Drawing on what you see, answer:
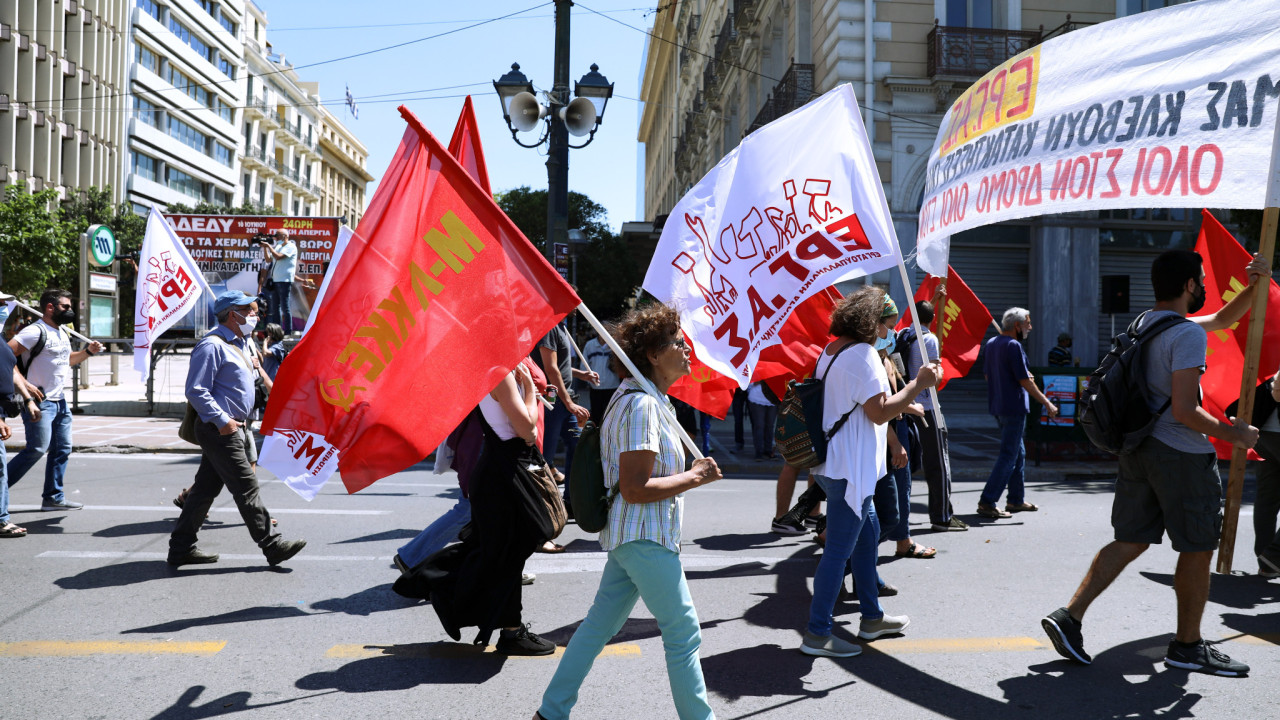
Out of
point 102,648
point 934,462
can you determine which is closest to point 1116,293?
point 934,462

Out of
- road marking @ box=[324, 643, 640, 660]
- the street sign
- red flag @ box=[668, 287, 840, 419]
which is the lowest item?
road marking @ box=[324, 643, 640, 660]

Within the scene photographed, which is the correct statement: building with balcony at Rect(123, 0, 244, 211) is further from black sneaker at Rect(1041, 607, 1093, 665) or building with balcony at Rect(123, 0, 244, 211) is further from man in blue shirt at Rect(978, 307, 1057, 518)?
black sneaker at Rect(1041, 607, 1093, 665)

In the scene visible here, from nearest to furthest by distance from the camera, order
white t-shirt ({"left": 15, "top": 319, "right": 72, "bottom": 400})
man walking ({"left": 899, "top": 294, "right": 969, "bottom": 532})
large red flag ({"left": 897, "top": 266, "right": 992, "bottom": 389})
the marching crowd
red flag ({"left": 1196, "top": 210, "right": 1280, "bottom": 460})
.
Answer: the marching crowd < red flag ({"left": 1196, "top": 210, "right": 1280, "bottom": 460}) < man walking ({"left": 899, "top": 294, "right": 969, "bottom": 532}) < white t-shirt ({"left": 15, "top": 319, "right": 72, "bottom": 400}) < large red flag ({"left": 897, "top": 266, "right": 992, "bottom": 389})

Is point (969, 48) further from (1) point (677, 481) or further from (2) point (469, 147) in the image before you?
(1) point (677, 481)

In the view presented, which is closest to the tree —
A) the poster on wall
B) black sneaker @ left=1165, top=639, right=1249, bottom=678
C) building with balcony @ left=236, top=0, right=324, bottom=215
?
the poster on wall

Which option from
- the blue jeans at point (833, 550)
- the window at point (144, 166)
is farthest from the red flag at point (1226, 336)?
the window at point (144, 166)

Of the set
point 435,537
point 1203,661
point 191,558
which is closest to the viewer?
point 1203,661

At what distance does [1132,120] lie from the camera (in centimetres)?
438

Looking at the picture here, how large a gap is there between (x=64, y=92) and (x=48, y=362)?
45.9 m

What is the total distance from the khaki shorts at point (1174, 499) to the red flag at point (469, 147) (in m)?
3.04

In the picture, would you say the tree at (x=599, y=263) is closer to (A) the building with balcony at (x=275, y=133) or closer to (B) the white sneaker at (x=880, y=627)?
(B) the white sneaker at (x=880, y=627)

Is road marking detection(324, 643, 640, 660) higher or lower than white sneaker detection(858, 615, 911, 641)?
lower

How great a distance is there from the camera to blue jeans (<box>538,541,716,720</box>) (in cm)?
314

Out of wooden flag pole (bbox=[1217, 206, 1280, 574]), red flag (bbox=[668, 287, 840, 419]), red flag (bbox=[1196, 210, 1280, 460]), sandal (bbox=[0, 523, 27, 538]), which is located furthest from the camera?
sandal (bbox=[0, 523, 27, 538])
